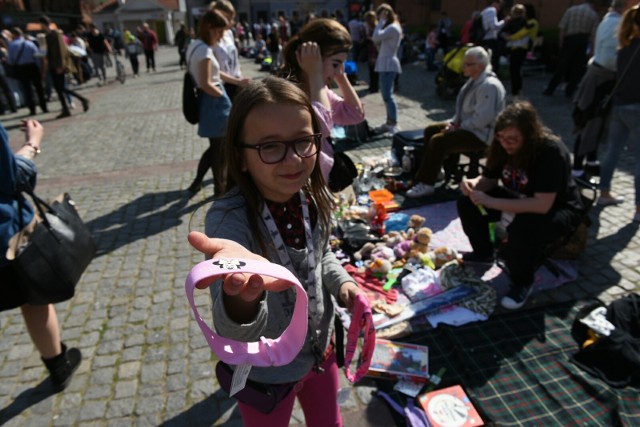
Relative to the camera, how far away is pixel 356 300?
1508mm

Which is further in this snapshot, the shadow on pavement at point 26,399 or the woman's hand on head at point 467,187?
the woman's hand on head at point 467,187

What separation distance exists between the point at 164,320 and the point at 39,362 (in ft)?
2.82

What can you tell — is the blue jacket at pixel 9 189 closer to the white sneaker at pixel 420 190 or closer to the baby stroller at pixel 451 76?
the white sneaker at pixel 420 190

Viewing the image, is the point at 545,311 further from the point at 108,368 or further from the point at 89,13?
the point at 89,13

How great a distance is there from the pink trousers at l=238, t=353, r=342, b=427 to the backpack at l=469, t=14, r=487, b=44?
10.9 m

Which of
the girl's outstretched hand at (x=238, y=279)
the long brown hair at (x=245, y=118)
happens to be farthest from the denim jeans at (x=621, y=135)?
the girl's outstretched hand at (x=238, y=279)

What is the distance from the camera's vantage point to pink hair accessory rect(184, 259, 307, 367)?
833 millimetres

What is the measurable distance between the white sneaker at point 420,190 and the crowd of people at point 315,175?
1 cm

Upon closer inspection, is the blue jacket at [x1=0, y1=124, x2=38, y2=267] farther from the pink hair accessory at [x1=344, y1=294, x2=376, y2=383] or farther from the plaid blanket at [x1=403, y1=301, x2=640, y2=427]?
the plaid blanket at [x1=403, y1=301, x2=640, y2=427]

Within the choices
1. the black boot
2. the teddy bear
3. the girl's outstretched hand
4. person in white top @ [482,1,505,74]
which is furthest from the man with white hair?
person in white top @ [482,1,505,74]

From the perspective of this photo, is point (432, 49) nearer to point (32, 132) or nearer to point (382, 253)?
point (382, 253)

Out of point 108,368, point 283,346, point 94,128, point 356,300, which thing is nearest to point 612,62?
point 356,300

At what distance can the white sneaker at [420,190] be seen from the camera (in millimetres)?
5148

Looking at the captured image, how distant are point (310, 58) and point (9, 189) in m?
1.87
